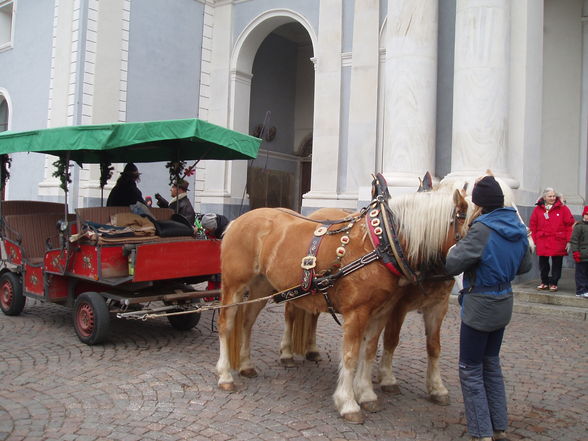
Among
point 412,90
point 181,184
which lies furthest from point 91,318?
point 412,90

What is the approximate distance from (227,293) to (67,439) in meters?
1.70

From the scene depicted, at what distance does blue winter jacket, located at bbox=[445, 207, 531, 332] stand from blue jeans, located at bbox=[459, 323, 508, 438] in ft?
0.38

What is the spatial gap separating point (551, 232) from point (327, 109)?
237 inches

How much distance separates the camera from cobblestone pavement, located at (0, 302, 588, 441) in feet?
11.6

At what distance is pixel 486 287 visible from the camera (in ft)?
10.3

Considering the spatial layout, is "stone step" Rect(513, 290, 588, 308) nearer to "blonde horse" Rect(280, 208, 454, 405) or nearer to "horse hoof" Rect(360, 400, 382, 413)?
"blonde horse" Rect(280, 208, 454, 405)

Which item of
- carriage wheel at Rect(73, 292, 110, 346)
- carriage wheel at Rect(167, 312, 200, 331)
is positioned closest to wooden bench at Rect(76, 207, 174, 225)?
carriage wheel at Rect(73, 292, 110, 346)

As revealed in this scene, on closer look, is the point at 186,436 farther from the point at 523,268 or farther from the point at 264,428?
the point at 523,268

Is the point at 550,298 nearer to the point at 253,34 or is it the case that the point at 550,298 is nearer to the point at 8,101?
the point at 253,34

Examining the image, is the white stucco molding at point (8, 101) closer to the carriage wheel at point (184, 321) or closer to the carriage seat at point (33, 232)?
the carriage seat at point (33, 232)

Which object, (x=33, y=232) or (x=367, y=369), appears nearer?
(x=367, y=369)

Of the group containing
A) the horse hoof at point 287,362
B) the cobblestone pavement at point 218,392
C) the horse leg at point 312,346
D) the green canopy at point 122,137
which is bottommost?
the cobblestone pavement at point 218,392

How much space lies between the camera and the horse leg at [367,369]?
12.9 ft

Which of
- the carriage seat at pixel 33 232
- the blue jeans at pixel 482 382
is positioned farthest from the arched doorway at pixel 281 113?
the blue jeans at pixel 482 382
